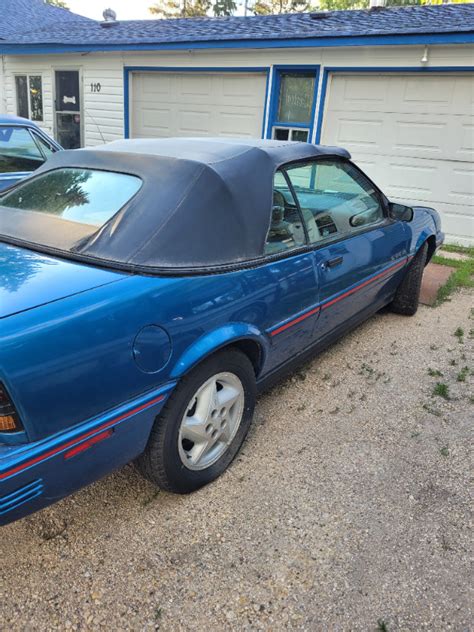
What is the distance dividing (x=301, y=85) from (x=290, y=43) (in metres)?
0.72

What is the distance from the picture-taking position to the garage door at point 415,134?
7531 millimetres

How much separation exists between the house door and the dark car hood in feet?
36.2

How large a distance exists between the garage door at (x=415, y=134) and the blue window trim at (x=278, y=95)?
0.28 m

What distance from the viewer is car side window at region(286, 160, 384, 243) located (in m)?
3.02

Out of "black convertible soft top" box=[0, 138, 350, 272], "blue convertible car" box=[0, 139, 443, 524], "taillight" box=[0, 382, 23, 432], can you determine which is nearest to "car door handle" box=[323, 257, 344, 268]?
"blue convertible car" box=[0, 139, 443, 524]

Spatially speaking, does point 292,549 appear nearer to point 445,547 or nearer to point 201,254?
point 445,547

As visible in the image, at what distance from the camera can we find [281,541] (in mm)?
2174

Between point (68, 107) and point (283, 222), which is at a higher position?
point (68, 107)

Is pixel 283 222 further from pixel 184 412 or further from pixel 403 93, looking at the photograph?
pixel 403 93

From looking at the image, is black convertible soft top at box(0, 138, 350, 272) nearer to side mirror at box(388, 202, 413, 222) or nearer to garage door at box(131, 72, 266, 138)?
side mirror at box(388, 202, 413, 222)

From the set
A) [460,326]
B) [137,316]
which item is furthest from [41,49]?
[137,316]

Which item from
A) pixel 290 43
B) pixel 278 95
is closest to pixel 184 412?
pixel 290 43

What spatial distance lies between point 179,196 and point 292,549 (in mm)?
1600

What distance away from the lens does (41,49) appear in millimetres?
11508
